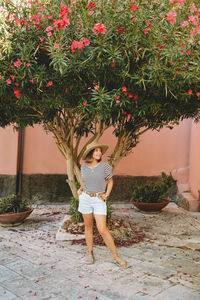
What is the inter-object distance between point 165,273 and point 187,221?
130 inches

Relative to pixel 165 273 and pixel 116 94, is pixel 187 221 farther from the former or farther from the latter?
pixel 116 94

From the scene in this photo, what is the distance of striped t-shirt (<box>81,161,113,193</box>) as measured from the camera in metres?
3.99

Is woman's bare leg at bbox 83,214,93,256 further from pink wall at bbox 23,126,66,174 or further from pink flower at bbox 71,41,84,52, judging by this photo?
pink wall at bbox 23,126,66,174

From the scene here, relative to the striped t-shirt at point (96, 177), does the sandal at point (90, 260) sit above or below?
below

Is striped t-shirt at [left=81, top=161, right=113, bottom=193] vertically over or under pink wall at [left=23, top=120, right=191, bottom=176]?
under

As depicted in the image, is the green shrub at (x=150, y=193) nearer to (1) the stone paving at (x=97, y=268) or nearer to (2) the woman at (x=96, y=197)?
(1) the stone paving at (x=97, y=268)

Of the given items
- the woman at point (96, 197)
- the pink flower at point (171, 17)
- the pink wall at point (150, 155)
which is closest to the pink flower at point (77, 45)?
the pink flower at point (171, 17)

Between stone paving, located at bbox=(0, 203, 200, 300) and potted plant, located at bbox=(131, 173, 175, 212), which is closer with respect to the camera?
stone paving, located at bbox=(0, 203, 200, 300)

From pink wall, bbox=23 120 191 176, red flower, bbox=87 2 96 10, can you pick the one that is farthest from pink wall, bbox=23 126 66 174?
red flower, bbox=87 2 96 10

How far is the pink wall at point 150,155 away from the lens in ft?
28.2

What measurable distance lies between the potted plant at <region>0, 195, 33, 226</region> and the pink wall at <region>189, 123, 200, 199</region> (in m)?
4.70

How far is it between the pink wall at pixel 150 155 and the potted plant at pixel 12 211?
234 cm

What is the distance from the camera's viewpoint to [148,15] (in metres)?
4.08

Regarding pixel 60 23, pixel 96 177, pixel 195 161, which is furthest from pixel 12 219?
pixel 195 161
